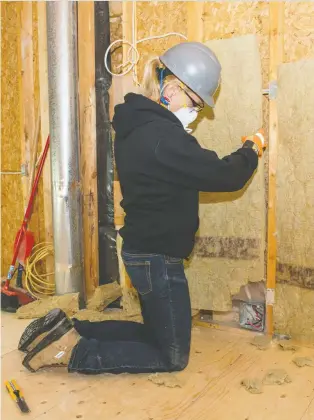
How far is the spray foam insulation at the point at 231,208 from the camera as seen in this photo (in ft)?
7.88

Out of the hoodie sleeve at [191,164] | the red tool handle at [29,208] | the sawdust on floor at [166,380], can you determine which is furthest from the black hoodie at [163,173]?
the red tool handle at [29,208]

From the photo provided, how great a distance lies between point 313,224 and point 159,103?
0.98 meters

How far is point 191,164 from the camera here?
72.7 inches

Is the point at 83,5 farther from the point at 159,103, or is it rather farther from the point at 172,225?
the point at 172,225

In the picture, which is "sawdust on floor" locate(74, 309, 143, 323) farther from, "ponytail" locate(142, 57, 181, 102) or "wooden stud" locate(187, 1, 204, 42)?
"wooden stud" locate(187, 1, 204, 42)

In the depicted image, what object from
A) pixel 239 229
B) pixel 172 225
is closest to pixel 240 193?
pixel 239 229

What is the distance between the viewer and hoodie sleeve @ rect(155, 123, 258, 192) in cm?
184

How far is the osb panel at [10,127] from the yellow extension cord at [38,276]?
15.7 inches

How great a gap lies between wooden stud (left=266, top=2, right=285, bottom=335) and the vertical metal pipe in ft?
3.89

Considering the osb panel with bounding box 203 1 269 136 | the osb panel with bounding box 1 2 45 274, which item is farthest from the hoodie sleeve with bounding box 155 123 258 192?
the osb panel with bounding box 1 2 45 274

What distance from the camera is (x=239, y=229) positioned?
2539 mm

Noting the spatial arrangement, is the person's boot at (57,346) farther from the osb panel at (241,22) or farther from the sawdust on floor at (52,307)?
the osb panel at (241,22)

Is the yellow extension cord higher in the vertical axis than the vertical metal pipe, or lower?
lower

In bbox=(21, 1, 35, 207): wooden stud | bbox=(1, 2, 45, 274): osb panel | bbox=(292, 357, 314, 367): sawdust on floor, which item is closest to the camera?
bbox=(292, 357, 314, 367): sawdust on floor
